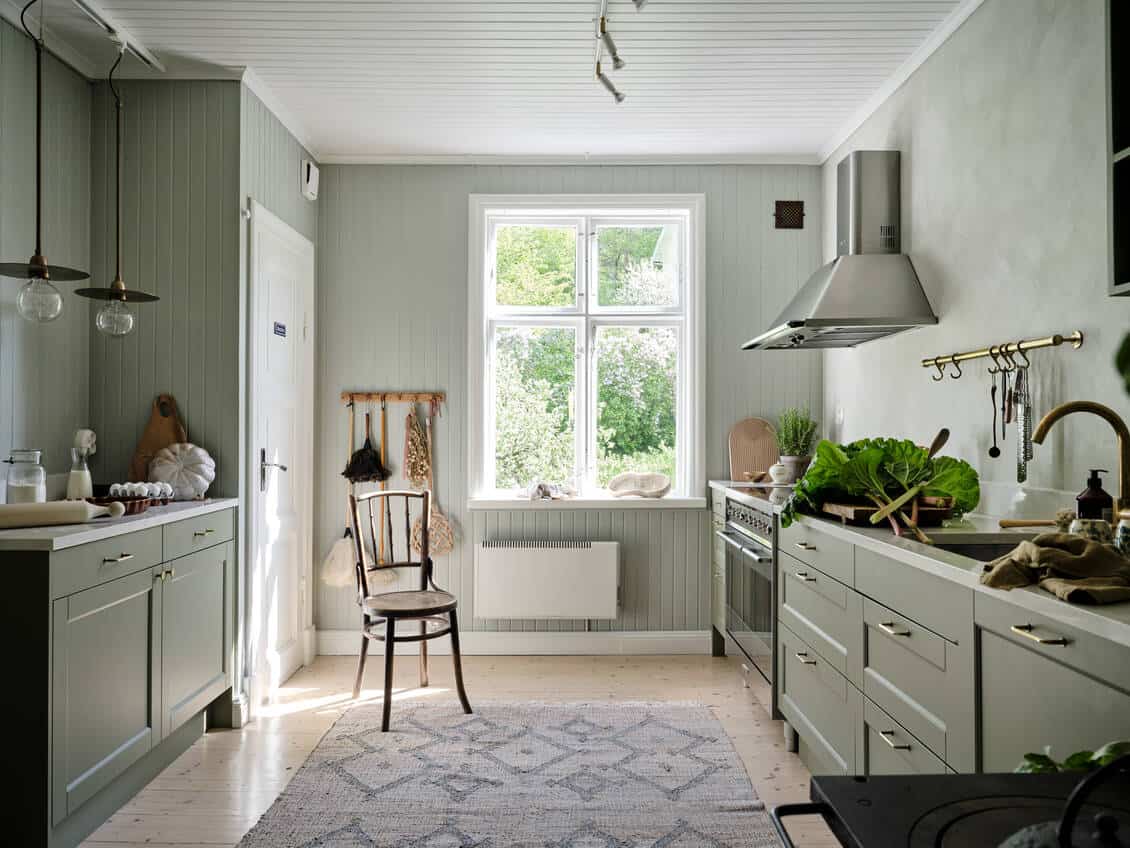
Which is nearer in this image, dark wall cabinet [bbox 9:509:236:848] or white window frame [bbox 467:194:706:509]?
dark wall cabinet [bbox 9:509:236:848]

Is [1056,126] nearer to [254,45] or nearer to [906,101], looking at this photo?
[906,101]

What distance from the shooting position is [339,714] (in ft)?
11.6

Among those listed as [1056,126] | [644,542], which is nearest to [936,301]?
[1056,126]

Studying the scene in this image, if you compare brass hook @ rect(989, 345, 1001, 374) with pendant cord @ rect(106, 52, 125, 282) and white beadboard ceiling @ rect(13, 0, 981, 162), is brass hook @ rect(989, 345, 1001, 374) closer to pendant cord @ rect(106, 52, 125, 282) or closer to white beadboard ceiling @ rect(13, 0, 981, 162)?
white beadboard ceiling @ rect(13, 0, 981, 162)

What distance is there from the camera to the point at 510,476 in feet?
15.0

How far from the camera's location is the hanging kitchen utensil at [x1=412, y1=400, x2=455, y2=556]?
4.38 metres

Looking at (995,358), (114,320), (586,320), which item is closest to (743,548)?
(995,358)

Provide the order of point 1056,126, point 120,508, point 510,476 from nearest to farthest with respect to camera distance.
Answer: point 1056,126
point 120,508
point 510,476

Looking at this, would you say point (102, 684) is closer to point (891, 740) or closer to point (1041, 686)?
point (891, 740)

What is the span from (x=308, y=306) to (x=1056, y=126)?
3.38 meters

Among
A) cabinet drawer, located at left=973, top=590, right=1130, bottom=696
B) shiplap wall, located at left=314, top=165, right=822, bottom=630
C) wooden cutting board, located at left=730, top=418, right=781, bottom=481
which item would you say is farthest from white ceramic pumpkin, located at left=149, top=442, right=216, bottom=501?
cabinet drawer, located at left=973, top=590, right=1130, bottom=696

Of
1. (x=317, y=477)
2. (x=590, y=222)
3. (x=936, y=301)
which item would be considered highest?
(x=590, y=222)

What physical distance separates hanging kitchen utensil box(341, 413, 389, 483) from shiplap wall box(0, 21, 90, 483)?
1.34 metres

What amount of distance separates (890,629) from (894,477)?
1.73ft
